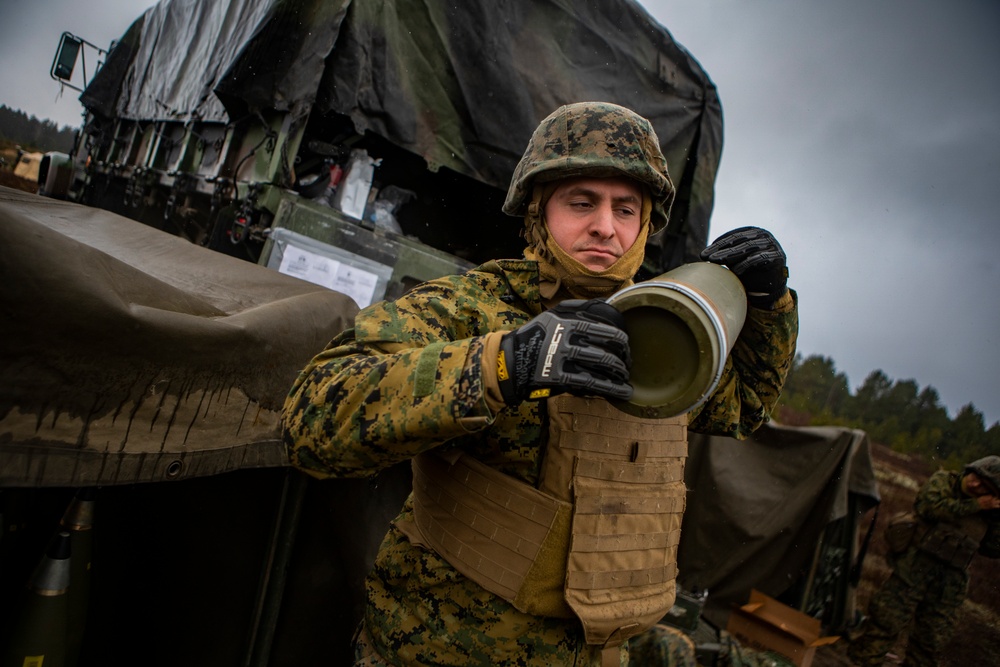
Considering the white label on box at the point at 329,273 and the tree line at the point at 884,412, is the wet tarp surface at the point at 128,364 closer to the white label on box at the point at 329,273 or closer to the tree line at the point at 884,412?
the white label on box at the point at 329,273

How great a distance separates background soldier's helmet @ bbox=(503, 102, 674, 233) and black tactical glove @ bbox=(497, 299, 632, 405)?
691mm

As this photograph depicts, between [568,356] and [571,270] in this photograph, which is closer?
[568,356]

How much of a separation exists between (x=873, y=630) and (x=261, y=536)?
669 cm

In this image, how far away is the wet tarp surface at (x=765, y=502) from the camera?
5.88m

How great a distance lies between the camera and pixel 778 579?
596cm

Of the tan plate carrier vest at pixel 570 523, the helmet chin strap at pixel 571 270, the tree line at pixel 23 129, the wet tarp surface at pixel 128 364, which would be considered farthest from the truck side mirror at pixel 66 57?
the tan plate carrier vest at pixel 570 523

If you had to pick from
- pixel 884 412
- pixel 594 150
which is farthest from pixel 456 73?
pixel 884 412

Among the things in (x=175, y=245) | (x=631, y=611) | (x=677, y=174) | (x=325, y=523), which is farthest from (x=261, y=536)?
(x=677, y=174)

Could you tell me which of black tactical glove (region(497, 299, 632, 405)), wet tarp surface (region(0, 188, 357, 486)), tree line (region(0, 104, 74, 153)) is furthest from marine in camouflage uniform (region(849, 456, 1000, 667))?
tree line (region(0, 104, 74, 153))

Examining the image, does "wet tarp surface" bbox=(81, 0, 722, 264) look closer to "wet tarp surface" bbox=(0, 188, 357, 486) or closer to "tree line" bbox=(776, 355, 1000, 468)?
"wet tarp surface" bbox=(0, 188, 357, 486)

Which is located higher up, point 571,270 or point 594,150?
point 594,150

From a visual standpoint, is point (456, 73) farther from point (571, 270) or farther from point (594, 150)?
point (571, 270)

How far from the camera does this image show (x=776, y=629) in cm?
516

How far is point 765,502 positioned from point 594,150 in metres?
5.47
